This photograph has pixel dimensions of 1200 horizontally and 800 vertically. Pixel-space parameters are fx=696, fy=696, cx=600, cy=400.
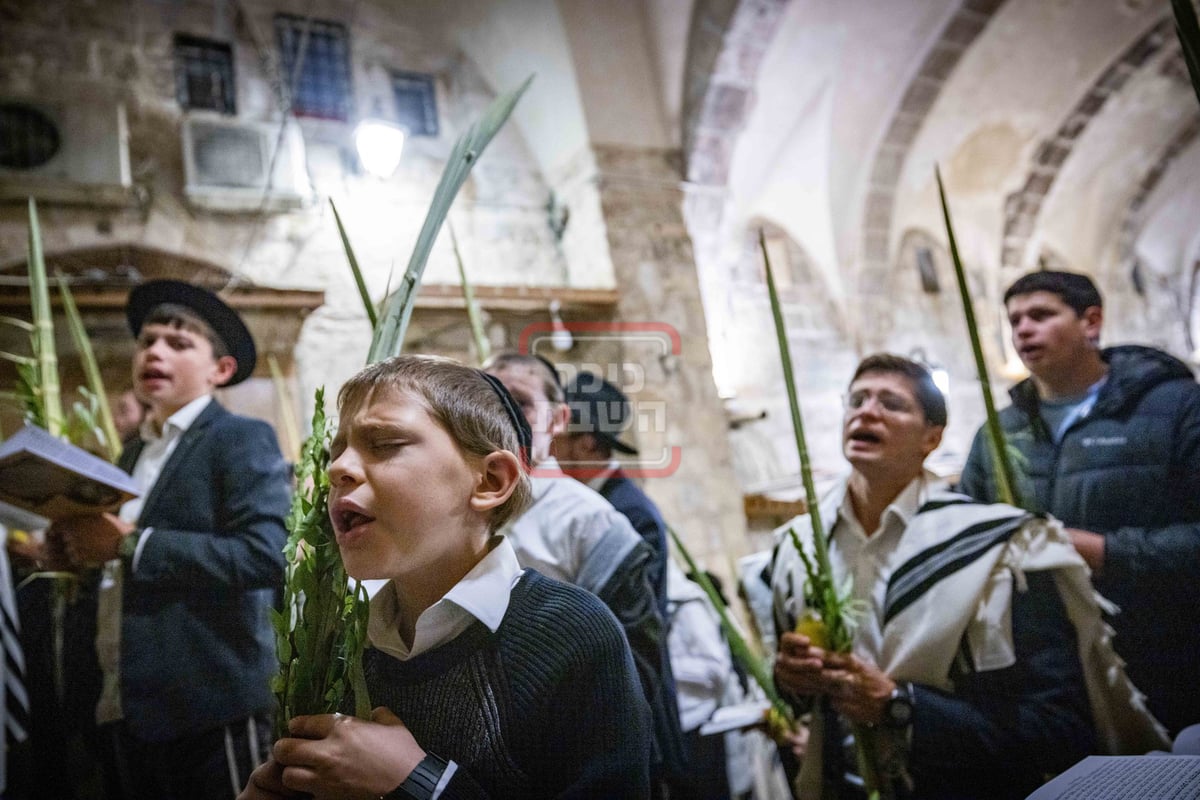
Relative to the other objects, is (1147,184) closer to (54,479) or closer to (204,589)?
(204,589)

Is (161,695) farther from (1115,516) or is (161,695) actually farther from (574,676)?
(1115,516)

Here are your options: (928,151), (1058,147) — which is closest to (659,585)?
(928,151)

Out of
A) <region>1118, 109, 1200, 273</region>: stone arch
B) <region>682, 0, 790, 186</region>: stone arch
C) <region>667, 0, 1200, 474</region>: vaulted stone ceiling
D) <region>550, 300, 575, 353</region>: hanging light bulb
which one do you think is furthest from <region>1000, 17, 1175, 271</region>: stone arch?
<region>550, 300, 575, 353</region>: hanging light bulb

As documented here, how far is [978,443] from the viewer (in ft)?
5.92

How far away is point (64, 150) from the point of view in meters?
4.21

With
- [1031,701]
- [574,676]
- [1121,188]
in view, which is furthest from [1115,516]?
[1121,188]

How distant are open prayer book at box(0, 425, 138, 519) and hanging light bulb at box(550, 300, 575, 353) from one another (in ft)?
11.5

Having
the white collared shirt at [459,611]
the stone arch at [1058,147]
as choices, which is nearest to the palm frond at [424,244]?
the white collared shirt at [459,611]

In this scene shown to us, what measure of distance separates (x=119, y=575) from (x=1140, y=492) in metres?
2.30

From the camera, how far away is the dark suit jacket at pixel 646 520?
1.60 meters

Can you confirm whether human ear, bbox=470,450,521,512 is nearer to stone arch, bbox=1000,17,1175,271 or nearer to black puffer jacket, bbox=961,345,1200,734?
black puffer jacket, bbox=961,345,1200,734

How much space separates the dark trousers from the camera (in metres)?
1.50

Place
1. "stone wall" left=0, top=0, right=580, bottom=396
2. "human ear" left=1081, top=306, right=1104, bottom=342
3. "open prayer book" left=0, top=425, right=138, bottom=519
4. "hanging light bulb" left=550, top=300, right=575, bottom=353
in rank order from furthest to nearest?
"hanging light bulb" left=550, top=300, right=575, bottom=353
"stone wall" left=0, top=0, right=580, bottom=396
"human ear" left=1081, top=306, right=1104, bottom=342
"open prayer book" left=0, top=425, right=138, bottom=519

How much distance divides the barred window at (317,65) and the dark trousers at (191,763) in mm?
4768
